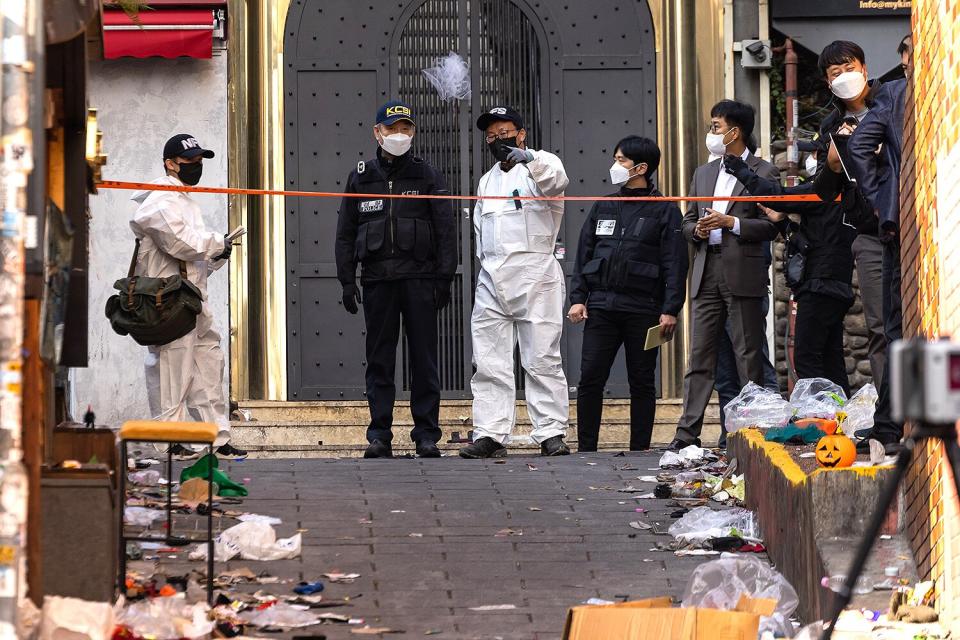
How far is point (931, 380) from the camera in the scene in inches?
155

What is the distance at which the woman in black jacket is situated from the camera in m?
11.9

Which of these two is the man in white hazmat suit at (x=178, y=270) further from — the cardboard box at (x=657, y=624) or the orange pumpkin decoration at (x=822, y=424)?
the cardboard box at (x=657, y=624)

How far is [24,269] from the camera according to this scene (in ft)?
17.6

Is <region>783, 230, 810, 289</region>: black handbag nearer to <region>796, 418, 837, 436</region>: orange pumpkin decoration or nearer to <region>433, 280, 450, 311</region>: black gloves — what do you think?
<region>796, 418, 837, 436</region>: orange pumpkin decoration

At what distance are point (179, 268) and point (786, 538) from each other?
4.64m

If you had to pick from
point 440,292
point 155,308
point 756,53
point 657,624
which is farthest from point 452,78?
point 657,624

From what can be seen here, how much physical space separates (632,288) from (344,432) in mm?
3095

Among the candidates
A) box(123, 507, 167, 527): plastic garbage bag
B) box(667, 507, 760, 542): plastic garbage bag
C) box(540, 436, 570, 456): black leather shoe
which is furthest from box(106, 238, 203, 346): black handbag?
box(667, 507, 760, 542): plastic garbage bag

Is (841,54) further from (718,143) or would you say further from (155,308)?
(155,308)

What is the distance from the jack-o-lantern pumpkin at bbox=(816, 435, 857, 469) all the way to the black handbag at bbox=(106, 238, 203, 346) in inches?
171

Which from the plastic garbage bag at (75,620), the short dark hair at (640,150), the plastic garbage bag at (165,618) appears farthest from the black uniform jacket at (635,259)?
the plastic garbage bag at (75,620)

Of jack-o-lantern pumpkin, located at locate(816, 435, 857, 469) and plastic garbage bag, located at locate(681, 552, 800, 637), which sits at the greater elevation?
jack-o-lantern pumpkin, located at locate(816, 435, 857, 469)

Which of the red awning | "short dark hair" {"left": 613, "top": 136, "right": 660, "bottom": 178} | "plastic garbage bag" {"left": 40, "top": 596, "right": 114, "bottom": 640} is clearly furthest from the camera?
the red awning

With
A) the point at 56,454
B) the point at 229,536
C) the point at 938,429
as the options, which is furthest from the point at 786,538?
the point at 938,429
